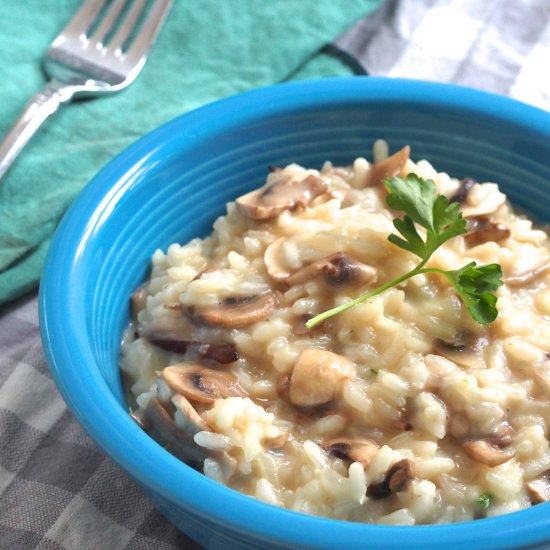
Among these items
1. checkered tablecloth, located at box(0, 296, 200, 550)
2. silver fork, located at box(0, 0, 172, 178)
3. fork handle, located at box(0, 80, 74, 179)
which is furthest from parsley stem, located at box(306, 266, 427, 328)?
silver fork, located at box(0, 0, 172, 178)

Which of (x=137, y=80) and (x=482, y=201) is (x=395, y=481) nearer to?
(x=482, y=201)

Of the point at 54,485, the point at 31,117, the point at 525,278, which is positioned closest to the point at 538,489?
the point at 525,278

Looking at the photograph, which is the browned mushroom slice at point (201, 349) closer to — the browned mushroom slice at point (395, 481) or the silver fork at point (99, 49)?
the browned mushroom slice at point (395, 481)

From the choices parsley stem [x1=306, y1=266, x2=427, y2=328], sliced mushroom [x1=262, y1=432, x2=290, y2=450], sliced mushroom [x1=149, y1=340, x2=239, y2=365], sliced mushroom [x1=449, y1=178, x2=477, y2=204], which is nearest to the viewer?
sliced mushroom [x1=262, y1=432, x2=290, y2=450]

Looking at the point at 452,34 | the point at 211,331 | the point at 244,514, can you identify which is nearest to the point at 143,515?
the point at 211,331

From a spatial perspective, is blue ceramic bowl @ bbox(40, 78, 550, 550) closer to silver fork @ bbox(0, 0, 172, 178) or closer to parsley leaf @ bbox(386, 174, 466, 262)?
parsley leaf @ bbox(386, 174, 466, 262)

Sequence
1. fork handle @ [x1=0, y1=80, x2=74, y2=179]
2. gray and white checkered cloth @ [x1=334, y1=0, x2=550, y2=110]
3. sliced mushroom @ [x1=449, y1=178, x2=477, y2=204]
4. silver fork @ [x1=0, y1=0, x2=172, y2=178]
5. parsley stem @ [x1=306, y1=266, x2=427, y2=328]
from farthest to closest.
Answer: gray and white checkered cloth @ [x1=334, y1=0, x2=550, y2=110]
silver fork @ [x1=0, y1=0, x2=172, y2=178]
fork handle @ [x1=0, y1=80, x2=74, y2=179]
sliced mushroom @ [x1=449, y1=178, x2=477, y2=204]
parsley stem @ [x1=306, y1=266, x2=427, y2=328]

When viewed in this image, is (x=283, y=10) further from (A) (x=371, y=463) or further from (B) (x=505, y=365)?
(A) (x=371, y=463)
